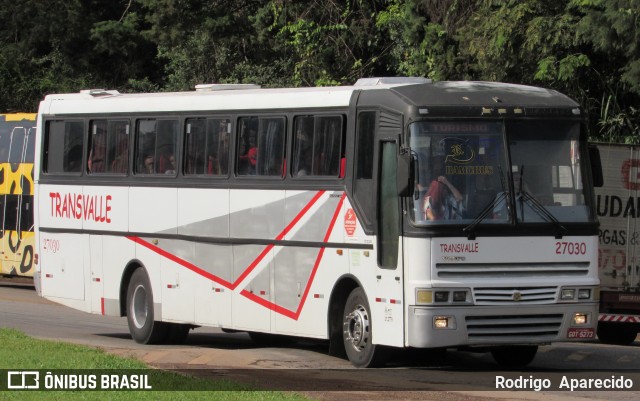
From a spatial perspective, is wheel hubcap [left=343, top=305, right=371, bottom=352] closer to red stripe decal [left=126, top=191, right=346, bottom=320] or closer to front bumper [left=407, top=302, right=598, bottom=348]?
red stripe decal [left=126, top=191, right=346, bottom=320]

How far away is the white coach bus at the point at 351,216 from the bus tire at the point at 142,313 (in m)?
0.03

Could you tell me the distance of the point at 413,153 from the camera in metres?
15.1

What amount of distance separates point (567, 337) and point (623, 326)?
5.67m

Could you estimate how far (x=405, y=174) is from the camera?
14.8 metres

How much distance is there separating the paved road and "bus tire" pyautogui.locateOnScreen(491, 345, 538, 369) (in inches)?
5.6

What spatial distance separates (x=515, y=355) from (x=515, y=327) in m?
1.56

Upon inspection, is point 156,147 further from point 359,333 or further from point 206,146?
point 359,333

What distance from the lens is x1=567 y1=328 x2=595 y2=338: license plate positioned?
15.2 m

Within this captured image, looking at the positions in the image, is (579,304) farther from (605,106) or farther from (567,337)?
(605,106)

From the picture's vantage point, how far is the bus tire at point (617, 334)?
20.6 meters

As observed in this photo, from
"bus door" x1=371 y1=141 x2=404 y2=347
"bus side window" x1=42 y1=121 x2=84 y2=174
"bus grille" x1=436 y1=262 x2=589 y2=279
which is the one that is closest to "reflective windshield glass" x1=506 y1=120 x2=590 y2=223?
"bus grille" x1=436 y1=262 x2=589 y2=279

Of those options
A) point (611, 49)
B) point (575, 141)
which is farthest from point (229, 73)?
point (575, 141)

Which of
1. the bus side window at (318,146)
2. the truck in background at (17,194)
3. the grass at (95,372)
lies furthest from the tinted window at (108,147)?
the truck in background at (17,194)

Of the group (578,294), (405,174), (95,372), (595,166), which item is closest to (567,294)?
(578,294)
